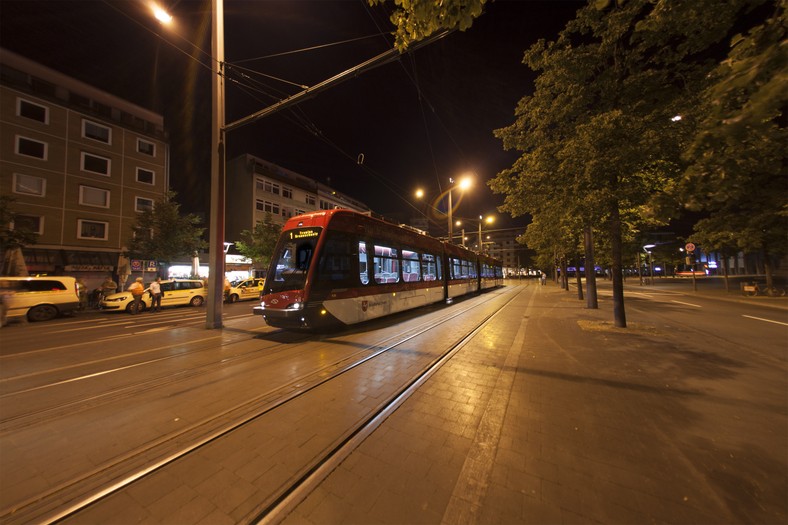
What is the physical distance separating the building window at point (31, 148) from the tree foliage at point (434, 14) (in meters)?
30.3

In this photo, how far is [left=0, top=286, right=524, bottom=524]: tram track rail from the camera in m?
2.16

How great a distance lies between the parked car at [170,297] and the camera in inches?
557

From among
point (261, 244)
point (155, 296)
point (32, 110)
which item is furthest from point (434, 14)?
point (32, 110)

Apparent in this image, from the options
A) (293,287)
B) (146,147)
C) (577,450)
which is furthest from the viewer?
(146,147)

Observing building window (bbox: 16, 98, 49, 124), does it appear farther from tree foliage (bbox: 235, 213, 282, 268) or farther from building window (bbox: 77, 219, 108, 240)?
tree foliage (bbox: 235, 213, 282, 268)

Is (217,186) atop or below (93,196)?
below

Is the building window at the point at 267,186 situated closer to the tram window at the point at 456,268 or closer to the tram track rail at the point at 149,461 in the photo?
the tram window at the point at 456,268

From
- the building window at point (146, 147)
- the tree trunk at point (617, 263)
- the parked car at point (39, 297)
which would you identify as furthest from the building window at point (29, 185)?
the tree trunk at point (617, 263)

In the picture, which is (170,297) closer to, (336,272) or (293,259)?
(293,259)

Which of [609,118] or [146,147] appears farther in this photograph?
[146,147]

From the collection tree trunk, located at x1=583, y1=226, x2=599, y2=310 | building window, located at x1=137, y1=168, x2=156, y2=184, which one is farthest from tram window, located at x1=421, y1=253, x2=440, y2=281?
building window, located at x1=137, y1=168, x2=156, y2=184

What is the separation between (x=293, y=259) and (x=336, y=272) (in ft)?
3.94

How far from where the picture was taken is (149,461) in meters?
2.74

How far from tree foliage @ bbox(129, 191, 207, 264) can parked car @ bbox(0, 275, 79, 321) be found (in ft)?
20.5
